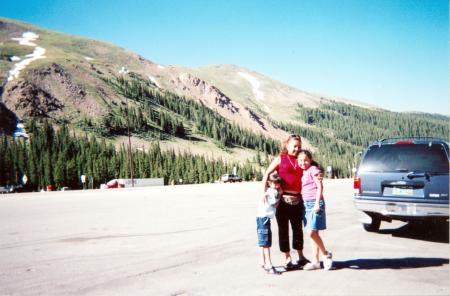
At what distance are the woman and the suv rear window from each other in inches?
125

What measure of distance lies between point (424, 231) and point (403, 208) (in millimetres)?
1848

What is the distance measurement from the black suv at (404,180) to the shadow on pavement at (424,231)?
62 cm

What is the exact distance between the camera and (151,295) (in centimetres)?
438

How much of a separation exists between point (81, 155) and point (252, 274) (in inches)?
3298

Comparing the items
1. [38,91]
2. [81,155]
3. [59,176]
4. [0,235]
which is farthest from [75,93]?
[0,235]

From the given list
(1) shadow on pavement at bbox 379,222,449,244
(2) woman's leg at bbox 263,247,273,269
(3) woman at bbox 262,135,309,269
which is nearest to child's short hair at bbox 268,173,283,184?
(3) woman at bbox 262,135,309,269

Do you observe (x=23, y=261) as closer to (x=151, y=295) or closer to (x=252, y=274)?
(x=151, y=295)

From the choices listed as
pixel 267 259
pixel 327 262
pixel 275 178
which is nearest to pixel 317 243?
pixel 327 262

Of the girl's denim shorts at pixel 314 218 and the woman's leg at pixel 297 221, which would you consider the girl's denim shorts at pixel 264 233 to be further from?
the girl's denim shorts at pixel 314 218

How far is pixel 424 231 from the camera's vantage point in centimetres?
830

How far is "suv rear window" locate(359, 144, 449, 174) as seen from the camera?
6.95 m

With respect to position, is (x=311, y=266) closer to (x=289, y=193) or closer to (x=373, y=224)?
(x=289, y=193)

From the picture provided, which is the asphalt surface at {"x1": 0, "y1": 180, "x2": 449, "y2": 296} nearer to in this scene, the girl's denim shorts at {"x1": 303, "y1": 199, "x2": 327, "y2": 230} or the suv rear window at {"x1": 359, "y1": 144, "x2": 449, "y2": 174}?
the girl's denim shorts at {"x1": 303, "y1": 199, "x2": 327, "y2": 230}

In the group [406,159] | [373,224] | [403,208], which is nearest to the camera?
[403,208]
